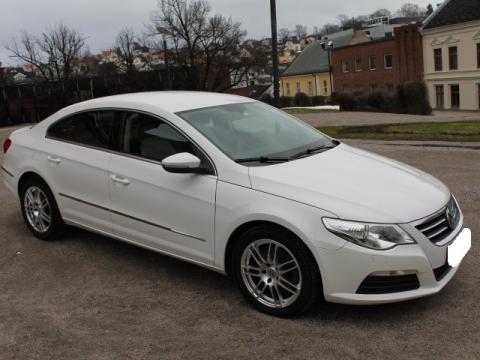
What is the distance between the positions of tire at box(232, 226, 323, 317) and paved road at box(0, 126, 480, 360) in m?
0.12

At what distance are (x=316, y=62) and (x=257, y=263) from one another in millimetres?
79941

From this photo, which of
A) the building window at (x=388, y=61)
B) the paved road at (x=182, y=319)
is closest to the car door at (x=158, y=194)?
the paved road at (x=182, y=319)

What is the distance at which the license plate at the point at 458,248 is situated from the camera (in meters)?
3.87

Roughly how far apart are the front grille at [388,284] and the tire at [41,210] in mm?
3256

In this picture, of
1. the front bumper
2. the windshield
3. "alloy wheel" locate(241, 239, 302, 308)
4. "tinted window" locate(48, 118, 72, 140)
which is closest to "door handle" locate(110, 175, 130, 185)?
the windshield

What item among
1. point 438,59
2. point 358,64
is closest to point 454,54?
point 438,59

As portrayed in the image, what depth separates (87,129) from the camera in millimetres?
5305

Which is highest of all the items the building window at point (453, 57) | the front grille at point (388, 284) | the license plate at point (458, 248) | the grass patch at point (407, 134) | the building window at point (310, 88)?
the building window at point (453, 57)

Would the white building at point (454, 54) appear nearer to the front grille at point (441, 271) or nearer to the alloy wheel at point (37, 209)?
the alloy wheel at point (37, 209)

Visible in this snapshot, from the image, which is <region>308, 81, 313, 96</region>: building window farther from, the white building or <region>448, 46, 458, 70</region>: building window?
<region>448, 46, 458, 70</region>: building window

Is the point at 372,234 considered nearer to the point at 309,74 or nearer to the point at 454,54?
the point at 454,54

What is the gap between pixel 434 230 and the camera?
12.5ft

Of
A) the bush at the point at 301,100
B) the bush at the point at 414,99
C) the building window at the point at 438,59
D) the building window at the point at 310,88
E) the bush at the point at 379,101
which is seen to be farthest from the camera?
the building window at the point at 310,88

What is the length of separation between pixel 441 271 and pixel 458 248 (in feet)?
0.99
